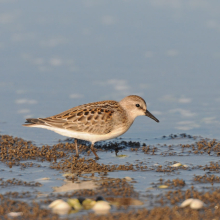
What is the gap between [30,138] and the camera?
47.6ft

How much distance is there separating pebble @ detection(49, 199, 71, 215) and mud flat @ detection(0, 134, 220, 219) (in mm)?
19

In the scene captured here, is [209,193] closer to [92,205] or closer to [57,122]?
[92,205]

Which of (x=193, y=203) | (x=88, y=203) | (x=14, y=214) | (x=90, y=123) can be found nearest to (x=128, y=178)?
(x=88, y=203)

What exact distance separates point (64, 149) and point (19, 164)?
6.63 ft

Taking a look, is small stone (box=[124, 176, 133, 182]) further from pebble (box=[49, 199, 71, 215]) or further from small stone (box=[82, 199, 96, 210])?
pebble (box=[49, 199, 71, 215])

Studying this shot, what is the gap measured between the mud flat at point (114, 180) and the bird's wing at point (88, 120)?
0.85 metres

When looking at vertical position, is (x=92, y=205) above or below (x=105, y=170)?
below

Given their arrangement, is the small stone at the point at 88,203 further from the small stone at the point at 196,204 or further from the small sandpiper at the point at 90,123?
the small sandpiper at the point at 90,123

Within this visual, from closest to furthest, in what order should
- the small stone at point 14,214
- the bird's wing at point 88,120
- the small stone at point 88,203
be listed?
the small stone at point 14,214 < the small stone at point 88,203 < the bird's wing at point 88,120

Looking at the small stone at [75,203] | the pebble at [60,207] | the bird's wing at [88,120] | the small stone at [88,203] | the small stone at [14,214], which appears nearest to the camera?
the small stone at [14,214]

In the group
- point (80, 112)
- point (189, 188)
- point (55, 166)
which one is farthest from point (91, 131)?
point (189, 188)

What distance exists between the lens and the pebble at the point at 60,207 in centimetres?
769

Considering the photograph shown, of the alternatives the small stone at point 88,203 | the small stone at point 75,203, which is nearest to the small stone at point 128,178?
the small stone at point 88,203

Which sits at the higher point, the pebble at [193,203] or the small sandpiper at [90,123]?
the small sandpiper at [90,123]
